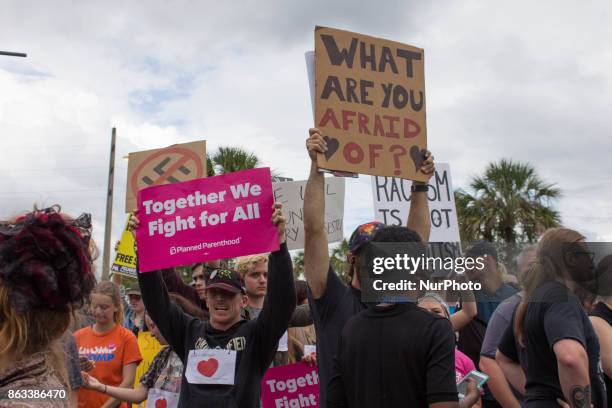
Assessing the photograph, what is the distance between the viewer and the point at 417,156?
4.06 metres

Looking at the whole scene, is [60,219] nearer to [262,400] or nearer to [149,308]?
[149,308]

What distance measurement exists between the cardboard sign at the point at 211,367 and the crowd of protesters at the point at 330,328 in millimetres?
18

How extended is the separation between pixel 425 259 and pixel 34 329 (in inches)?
64.7

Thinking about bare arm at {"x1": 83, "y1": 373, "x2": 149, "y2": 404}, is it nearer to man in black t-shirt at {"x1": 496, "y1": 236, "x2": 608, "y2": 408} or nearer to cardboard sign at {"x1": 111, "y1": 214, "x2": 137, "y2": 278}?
man in black t-shirt at {"x1": 496, "y1": 236, "x2": 608, "y2": 408}

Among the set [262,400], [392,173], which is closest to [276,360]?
[262,400]

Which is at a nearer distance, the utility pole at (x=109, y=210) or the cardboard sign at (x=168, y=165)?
the cardboard sign at (x=168, y=165)

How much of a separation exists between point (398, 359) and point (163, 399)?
2.02m

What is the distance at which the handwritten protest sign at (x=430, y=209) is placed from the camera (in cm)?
590

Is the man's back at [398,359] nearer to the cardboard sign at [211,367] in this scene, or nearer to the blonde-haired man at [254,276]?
the cardboard sign at [211,367]

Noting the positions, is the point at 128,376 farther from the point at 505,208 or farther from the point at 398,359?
the point at 505,208

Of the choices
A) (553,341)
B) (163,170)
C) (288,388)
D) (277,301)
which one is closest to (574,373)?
(553,341)

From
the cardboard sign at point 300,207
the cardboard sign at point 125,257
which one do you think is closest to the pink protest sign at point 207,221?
the cardboard sign at point 300,207

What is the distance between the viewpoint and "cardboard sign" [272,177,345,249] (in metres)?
5.93

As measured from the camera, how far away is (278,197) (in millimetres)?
6090
